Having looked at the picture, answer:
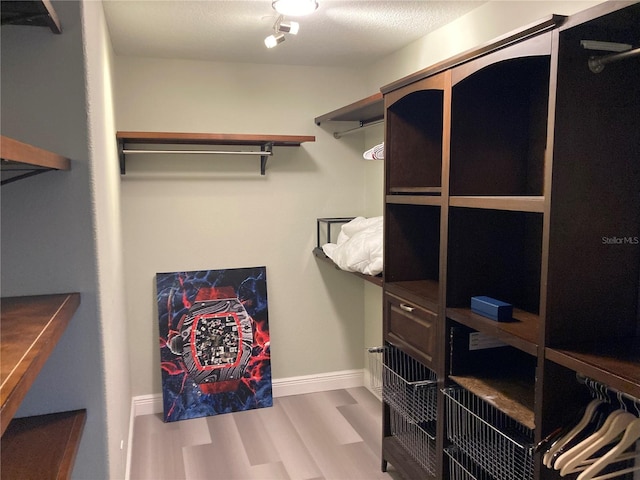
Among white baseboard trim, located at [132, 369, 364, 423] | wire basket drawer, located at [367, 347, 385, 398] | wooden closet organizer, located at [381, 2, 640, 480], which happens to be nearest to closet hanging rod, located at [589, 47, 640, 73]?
wooden closet organizer, located at [381, 2, 640, 480]

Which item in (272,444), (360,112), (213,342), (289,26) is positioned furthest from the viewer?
(213,342)

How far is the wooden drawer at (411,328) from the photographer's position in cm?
212

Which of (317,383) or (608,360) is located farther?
(317,383)

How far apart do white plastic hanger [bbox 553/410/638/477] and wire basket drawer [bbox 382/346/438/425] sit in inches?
30.1

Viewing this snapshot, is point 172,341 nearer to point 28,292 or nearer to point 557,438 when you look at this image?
point 28,292

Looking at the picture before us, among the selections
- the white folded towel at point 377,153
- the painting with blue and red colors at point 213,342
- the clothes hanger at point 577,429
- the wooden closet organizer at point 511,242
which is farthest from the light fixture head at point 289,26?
the clothes hanger at point 577,429

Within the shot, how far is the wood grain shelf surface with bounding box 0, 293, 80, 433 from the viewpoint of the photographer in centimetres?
84

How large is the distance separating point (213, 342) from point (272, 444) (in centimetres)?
81

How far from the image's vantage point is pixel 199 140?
3.03m

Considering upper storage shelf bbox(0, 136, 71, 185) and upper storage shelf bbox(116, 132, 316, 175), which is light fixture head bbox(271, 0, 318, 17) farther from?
upper storage shelf bbox(0, 136, 71, 185)

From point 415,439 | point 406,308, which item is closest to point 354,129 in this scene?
point 406,308

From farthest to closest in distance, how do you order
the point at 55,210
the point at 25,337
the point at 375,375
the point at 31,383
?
1. the point at 375,375
2. the point at 55,210
3. the point at 25,337
4. the point at 31,383

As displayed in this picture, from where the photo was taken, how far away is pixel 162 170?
3.26 meters

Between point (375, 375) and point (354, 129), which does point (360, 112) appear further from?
point (375, 375)
